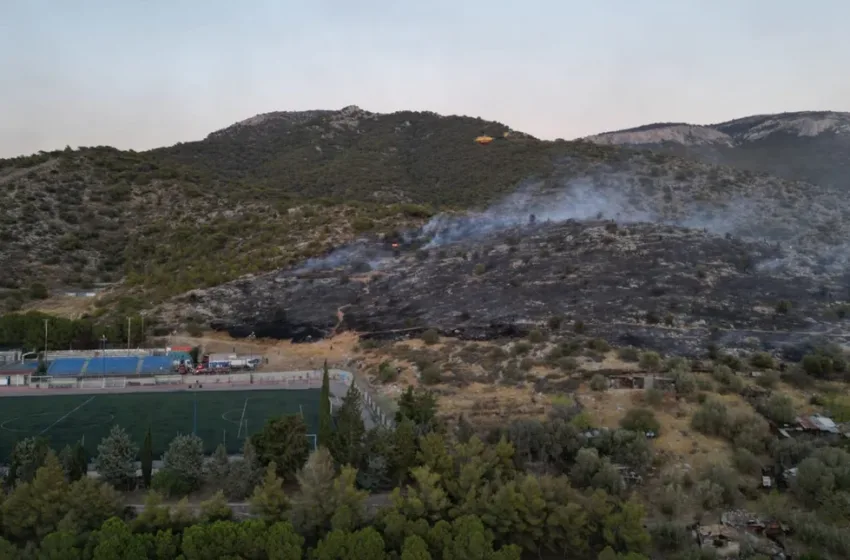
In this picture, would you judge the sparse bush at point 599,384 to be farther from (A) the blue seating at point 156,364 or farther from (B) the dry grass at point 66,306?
(B) the dry grass at point 66,306

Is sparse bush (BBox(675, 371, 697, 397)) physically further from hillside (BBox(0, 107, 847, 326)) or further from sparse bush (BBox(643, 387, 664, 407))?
hillside (BBox(0, 107, 847, 326))

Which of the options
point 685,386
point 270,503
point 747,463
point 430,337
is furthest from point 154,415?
point 747,463

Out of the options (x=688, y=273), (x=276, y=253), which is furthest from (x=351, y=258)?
(x=688, y=273)

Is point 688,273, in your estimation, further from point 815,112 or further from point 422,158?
point 815,112

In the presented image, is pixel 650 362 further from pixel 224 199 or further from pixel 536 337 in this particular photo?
pixel 224 199

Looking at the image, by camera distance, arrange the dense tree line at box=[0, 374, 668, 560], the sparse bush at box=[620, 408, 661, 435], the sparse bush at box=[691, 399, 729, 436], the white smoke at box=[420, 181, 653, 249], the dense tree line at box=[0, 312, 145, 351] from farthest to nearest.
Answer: the white smoke at box=[420, 181, 653, 249] < the dense tree line at box=[0, 312, 145, 351] < the sparse bush at box=[620, 408, 661, 435] < the sparse bush at box=[691, 399, 729, 436] < the dense tree line at box=[0, 374, 668, 560]

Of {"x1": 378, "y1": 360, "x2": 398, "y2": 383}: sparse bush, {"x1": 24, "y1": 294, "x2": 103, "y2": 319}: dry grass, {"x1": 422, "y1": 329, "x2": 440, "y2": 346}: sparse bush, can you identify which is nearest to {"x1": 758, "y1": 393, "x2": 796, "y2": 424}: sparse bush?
{"x1": 378, "y1": 360, "x2": 398, "y2": 383}: sparse bush
